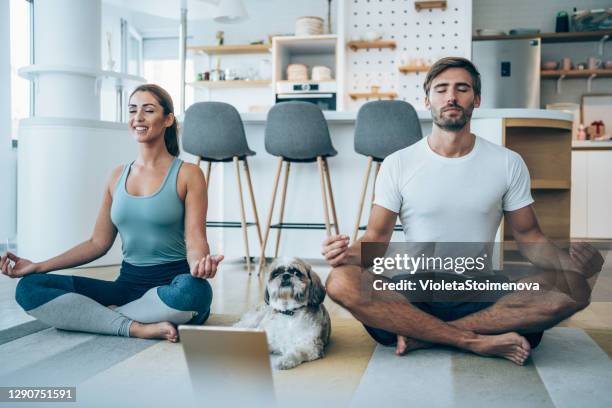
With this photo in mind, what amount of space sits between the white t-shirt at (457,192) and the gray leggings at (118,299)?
709mm

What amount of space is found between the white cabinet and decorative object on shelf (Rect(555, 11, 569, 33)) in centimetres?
135

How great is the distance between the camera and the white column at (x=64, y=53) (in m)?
4.05

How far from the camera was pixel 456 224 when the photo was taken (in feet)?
6.13

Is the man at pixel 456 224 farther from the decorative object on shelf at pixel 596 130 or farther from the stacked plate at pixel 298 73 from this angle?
the decorative object on shelf at pixel 596 130

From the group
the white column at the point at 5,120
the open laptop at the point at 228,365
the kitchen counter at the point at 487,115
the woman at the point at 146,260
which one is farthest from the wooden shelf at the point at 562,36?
the open laptop at the point at 228,365

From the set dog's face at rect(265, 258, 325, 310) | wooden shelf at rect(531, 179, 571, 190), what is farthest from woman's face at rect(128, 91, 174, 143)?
wooden shelf at rect(531, 179, 571, 190)

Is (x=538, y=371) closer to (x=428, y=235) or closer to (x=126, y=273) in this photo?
(x=428, y=235)

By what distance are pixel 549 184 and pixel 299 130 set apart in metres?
1.57

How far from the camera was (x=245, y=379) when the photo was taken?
119 centimetres

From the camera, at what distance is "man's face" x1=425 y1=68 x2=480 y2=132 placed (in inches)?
73.4

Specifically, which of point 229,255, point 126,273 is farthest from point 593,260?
point 229,255

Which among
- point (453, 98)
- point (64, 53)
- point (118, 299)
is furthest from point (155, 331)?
point (64, 53)

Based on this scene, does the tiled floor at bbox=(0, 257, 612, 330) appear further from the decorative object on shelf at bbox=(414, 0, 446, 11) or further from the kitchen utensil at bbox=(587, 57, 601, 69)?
the kitchen utensil at bbox=(587, 57, 601, 69)

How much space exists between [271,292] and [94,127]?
2492mm
